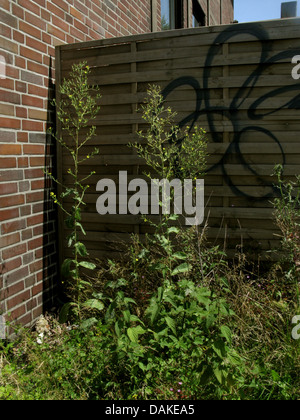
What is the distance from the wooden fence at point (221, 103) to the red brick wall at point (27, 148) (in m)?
0.33

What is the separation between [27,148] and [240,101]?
181 centimetres

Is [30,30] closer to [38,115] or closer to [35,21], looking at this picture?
[35,21]

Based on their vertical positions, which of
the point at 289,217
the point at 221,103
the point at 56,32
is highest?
the point at 56,32

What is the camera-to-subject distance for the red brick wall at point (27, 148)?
9.43 ft

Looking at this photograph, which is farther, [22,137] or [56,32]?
[56,32]

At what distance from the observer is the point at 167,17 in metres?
7.26

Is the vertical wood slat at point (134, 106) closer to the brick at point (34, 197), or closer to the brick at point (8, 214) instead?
the brick at point (34, 197)

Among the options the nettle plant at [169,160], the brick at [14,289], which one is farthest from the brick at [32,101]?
the brick at [14,289]

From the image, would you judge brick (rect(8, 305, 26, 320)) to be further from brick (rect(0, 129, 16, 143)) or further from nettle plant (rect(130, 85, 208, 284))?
brick (rect(0, 129, 16, 143))

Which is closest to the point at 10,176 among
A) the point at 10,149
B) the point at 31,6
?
the point at 10,149

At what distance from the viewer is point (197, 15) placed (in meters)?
9.52

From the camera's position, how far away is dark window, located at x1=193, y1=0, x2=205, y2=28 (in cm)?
900

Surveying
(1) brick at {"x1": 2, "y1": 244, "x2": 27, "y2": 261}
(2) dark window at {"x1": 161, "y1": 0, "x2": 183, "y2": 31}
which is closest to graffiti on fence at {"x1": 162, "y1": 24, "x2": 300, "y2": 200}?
(1) brick at {"x1": 2, "y1": 244, "x2": 27, "y2": 261}
